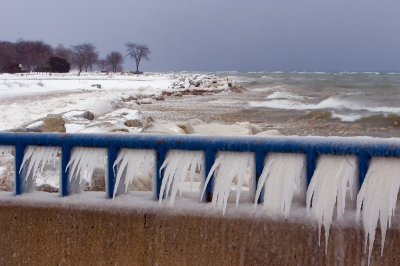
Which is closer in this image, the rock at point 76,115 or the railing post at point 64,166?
the railing post at point 64,166

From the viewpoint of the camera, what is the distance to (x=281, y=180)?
205cm

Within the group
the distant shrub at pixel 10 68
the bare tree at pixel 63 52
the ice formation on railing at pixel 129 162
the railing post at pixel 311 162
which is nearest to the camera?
the railing post at pixel 311 162

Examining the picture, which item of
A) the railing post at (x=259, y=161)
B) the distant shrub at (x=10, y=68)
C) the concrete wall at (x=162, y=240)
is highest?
the distant shrub at (x=10, y=68)

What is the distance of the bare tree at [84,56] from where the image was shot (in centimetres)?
8912

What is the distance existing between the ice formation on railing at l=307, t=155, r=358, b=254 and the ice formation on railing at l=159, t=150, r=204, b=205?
21.5 inches

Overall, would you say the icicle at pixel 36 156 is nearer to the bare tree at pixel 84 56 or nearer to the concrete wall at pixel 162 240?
the concrete wall at pixel 162 240

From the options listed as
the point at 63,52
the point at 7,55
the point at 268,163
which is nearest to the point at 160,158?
the point at 268,163

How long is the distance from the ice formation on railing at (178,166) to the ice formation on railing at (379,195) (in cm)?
76

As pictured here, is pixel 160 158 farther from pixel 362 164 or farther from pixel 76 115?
pixel 76 115

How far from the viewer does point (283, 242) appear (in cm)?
207

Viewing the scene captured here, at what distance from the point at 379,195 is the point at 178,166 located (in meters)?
0.93

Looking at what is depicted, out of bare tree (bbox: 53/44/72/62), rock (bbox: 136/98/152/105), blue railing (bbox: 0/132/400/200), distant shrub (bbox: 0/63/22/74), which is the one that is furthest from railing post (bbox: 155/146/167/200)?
bare tree (bbox: 53/44/72/62)

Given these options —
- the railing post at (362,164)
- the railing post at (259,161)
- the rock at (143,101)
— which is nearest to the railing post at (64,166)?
the railing post at (259,161)

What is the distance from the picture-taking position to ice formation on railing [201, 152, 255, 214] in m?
2.11
